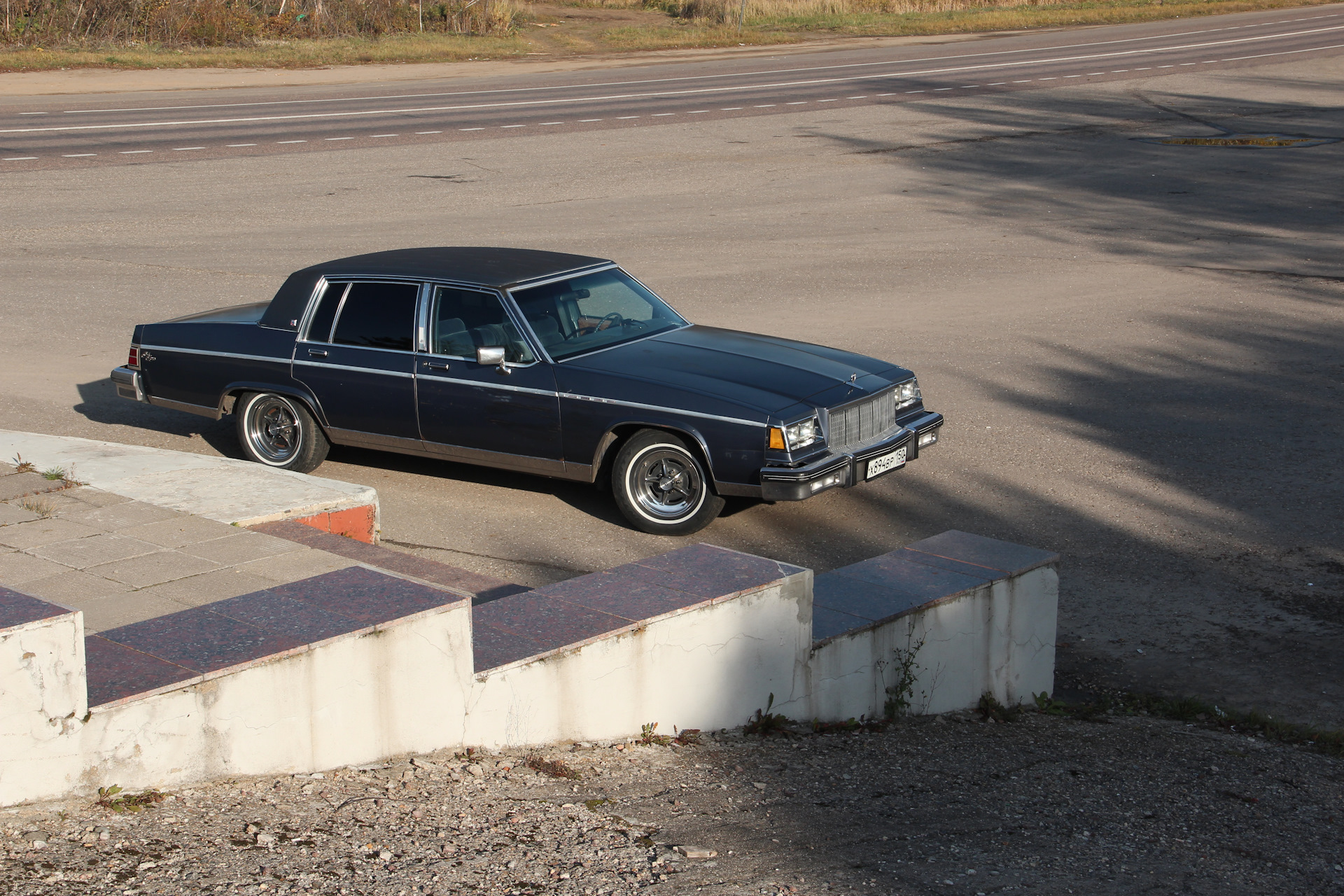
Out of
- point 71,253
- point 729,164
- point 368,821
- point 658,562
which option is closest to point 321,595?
point 368,821

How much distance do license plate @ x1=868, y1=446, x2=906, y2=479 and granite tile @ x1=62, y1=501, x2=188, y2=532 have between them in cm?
383

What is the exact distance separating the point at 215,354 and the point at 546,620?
512cm

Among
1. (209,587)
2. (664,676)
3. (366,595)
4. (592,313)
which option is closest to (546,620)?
(664,676)

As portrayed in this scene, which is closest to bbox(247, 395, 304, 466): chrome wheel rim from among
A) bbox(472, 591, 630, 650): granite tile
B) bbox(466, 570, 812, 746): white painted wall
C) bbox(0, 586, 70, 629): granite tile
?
bbox(472, 591, 630, 650): granite tile

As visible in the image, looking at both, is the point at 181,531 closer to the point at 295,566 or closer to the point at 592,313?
the point at 295,566

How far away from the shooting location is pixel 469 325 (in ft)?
27.4

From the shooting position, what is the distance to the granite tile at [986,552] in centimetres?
607

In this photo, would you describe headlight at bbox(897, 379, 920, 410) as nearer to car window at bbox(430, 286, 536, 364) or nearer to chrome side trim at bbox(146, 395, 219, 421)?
car window at bbox(430, 286, 536, 364)

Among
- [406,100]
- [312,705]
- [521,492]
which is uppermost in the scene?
[406,100]

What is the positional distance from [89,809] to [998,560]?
13.1 feet

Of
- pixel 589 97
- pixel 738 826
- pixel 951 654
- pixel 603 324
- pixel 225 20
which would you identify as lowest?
pixel 951 654

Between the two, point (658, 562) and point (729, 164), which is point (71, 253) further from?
point (658, 562)

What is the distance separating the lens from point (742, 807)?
435 centimetres

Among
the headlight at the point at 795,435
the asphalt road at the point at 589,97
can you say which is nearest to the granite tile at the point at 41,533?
the headlight at the point at 795,435
